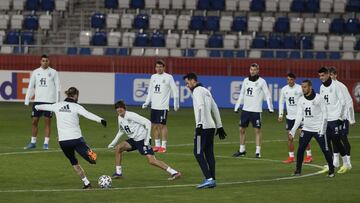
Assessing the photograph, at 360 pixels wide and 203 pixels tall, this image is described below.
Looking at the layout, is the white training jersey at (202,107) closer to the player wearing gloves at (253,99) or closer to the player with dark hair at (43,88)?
the player wearing gloves at (253,99)

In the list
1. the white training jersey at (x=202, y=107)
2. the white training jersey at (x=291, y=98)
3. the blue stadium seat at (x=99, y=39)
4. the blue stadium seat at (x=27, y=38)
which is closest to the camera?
the white training jersey at (x=202, y=107)

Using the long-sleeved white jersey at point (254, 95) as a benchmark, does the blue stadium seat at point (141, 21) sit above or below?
above

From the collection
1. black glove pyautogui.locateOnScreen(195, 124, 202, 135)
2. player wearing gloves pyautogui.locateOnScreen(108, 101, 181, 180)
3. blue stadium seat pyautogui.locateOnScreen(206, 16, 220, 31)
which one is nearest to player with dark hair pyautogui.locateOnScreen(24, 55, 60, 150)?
player wearing gloves pyautogui.locateOnScreen(108, 101, 181, 180)

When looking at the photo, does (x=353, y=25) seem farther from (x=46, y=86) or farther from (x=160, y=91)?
(x=46, y=86)

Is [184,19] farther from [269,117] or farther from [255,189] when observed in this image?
[255,189]

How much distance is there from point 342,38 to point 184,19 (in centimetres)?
744

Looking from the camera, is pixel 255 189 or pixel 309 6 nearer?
pixel 255 189

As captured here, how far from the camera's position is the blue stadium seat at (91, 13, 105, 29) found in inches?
2041

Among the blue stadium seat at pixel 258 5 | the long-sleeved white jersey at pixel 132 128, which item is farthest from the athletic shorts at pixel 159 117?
the blue stadium seat at pixel 258 5

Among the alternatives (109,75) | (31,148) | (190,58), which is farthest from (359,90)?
(31,148)

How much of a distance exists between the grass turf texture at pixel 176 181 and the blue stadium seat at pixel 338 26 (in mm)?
14418

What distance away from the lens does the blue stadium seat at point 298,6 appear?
51.1 meters

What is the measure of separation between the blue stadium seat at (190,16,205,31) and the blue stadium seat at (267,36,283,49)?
3428 millimetres

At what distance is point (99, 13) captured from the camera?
52.2 metres
